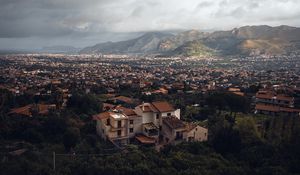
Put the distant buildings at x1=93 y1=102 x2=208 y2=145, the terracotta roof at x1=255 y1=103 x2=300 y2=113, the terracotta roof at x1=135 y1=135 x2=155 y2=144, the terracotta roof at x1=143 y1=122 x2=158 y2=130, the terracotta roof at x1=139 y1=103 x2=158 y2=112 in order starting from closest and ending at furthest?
the terracotta roof at x1=135 y1=135 x2=155 y2=144, the distant buildings at x1=93 y1=102 x2=208 y2=145, the terracotta roof at x1=143 y1=122 x2=158 y2=130, the terracotta roof at x1=139 y1=103 x2=158 y2=112, the terracotta roof at x1=255 y1=103 x2=300 y2=113

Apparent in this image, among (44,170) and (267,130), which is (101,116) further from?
(267,130)

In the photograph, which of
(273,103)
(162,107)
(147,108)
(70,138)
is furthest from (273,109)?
(70,138)

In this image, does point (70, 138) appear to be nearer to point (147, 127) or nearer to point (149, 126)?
point (147, 127)

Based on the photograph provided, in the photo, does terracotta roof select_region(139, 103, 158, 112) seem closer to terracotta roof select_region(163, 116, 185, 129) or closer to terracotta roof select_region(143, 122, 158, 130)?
terracotta roof select_region(143, 122, 158, 130)

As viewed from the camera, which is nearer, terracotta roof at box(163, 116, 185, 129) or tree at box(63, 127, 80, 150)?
tree at box(63, 127, 80, 150)

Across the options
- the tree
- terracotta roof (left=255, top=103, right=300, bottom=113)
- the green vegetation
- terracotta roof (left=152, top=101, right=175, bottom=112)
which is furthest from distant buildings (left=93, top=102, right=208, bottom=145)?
terracotta roof (left=255, top=103, right=300, bottom=113)

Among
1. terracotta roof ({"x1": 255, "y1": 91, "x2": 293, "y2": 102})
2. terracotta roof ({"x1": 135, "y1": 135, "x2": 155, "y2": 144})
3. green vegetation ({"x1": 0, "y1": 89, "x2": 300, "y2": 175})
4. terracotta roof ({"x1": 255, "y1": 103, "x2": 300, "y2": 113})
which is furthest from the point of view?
terracotta roof ({"x1": 255, "y1": 91, "x2": 293, "y2": 102})

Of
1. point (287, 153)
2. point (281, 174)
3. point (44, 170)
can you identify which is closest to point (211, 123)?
point (287, 153)

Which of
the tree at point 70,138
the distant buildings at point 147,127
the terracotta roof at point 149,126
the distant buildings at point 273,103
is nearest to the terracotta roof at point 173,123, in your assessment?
the distant buildings at point 147,127
